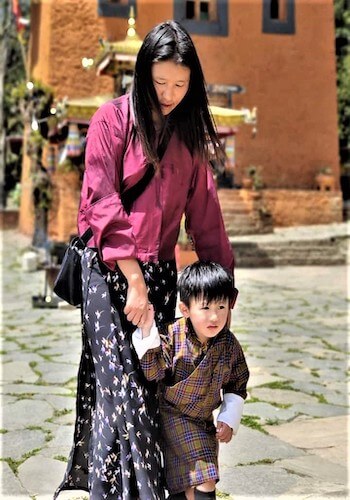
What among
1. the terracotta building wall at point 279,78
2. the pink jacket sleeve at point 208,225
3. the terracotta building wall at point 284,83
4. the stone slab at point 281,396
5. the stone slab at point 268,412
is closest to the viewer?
the pink jacket sleeve at point 208,225

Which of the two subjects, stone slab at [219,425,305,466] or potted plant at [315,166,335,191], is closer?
stone slab at [219,425,305,466]

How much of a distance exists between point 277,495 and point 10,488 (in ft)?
3.66

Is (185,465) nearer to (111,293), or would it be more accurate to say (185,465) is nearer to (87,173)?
(111,293)

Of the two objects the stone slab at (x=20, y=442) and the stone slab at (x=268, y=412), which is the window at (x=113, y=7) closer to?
the stone slab at (x=268, y=412)

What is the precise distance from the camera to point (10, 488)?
305cm

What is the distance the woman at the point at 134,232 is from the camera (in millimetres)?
2250

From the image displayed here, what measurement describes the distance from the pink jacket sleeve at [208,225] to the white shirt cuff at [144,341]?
0.41 meters

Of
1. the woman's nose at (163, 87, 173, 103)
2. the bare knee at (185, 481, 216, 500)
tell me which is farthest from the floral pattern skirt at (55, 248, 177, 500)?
the woman's nose at (163, 87, 173, 103)

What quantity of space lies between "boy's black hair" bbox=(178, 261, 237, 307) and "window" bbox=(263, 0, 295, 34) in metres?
16.8

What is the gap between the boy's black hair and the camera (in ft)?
7.57

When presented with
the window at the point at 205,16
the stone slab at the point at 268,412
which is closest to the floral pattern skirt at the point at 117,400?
the stone slab at the point at 268,412

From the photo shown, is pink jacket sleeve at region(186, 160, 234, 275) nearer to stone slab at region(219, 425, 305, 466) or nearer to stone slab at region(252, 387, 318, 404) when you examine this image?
stone slab at region(219, 425, 305, 466)

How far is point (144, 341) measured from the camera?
225cm

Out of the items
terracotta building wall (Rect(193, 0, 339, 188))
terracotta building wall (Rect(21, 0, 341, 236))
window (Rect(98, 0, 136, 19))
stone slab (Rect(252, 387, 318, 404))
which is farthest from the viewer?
terracotta building wall (Rect(193, 0, 339, 188))
